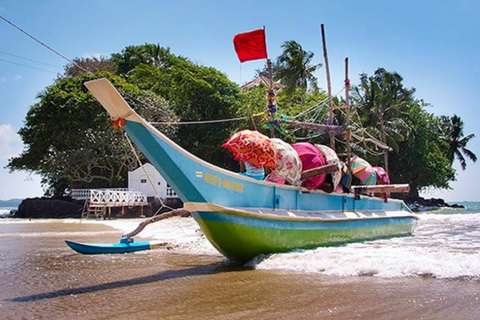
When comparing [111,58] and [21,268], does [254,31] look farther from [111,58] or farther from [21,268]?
[111,58]

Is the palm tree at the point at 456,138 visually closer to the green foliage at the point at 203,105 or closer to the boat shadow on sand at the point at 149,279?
the green foliage at the point at 203,105

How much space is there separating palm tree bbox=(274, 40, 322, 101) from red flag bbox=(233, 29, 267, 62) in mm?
22586

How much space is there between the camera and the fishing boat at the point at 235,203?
23.5 ft

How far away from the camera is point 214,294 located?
580 cm

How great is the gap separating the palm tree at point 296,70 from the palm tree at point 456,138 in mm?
21268

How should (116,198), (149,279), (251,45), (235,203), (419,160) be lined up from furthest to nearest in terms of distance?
(419,160) → (116,198) → (251,45) → (235,203) → (149,279)

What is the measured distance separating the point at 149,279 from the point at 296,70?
29190 mm

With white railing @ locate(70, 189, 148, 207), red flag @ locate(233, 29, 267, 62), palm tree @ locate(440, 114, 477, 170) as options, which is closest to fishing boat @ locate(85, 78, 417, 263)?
red flag @ locate(233, 29, 267, 62)

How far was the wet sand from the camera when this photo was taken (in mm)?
4859

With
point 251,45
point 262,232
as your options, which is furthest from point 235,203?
point 251,45

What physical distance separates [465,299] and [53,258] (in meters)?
7.68

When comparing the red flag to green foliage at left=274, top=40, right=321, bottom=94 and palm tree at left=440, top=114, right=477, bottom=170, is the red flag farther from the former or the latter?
palm tree at left=440, top=114, right=477, bottom=170

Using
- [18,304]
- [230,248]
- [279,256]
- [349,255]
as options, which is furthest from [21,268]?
[349,255]

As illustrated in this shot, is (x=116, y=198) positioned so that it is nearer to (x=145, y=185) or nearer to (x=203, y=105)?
(x=145, y=185)
